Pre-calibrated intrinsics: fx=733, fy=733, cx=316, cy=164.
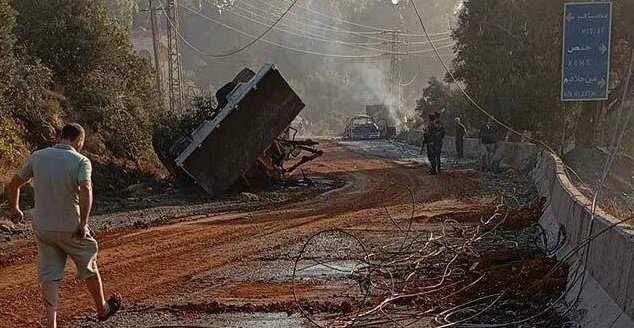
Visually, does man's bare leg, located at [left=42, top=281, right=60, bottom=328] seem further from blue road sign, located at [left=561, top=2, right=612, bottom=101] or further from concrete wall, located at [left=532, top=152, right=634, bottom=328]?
blue road sign, located at [left=561, top=2, right=612, bottom=101]

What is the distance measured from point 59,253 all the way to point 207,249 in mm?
3965

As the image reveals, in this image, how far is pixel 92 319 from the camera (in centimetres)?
658

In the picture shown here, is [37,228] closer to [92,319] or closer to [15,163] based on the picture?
[92,319]

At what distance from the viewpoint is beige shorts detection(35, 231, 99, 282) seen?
19.4ft

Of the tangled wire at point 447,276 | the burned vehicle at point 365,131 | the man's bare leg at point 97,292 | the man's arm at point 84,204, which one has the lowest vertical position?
the burned vehicle at point 365,131

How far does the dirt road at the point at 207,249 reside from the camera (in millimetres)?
7359

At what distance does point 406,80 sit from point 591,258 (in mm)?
91922

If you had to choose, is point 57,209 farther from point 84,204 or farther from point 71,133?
point 71,133

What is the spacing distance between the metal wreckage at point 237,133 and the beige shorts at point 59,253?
918 centimetres

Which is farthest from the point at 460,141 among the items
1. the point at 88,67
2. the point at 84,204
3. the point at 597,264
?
the point at 84,204

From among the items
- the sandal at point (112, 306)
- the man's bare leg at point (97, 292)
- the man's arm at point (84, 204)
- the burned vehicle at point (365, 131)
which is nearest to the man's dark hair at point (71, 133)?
the man's arm at point (84, 204)

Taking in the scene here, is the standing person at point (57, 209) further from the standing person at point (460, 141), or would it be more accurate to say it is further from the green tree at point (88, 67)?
the standing person at point (460, 141)

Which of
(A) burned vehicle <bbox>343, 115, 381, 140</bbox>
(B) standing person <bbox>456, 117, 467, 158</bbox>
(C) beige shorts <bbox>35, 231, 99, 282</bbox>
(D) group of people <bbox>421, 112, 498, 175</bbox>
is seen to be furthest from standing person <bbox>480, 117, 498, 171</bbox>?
(A) burned vehicle <bbox>343, 115, 381, 140</bbox>

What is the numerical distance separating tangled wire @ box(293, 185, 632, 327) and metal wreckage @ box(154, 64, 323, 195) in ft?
17.2
